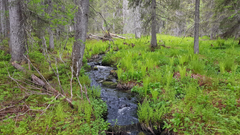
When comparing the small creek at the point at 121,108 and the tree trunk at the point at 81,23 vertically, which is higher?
the tree trunk at the point at 81,23

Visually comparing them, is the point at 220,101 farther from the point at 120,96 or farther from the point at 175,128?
the point at 120,96

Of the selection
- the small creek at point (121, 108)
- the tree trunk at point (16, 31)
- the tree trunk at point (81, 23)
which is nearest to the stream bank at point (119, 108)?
the small creek at point (121, 108)

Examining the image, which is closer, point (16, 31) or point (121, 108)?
point (121, 108)

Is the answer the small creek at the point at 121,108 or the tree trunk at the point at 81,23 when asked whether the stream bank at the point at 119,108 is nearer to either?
the small creek at the point at 121,108

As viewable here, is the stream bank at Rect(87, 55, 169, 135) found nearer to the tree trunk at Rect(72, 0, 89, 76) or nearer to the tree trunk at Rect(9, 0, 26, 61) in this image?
the tree trunk at Rect(72, 0, 89, 76)

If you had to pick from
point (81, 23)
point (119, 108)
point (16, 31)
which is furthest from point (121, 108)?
point (16, 31)

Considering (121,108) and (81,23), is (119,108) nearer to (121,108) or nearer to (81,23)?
(121,108)

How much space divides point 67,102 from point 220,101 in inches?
160

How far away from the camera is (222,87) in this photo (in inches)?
137

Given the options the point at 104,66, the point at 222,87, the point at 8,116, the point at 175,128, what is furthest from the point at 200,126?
the point at 104,66

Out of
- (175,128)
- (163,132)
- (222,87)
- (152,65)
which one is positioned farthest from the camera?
(152,65)

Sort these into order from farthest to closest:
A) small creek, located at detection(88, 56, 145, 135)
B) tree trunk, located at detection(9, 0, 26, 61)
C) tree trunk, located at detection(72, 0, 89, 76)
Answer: tree trunk, located at detection(9, 0, 26, 61) < tree trunk, located at detection(72, 0, 89, 76) < small creek, located at detection(88, 56, 145, 135)

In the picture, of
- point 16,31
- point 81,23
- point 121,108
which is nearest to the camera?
point 121,108

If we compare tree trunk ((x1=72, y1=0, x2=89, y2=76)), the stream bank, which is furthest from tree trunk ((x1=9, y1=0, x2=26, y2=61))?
the stream bank
